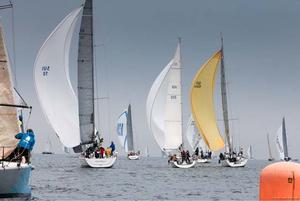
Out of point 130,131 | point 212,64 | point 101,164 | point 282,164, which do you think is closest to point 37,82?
point 101,164

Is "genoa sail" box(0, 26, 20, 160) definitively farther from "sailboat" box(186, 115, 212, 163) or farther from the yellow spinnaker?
"sailboat" box(186, 115, 212, 163)

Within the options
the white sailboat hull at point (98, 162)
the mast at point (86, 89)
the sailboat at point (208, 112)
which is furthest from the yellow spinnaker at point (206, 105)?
the white sailboat hull at point (98, 162)

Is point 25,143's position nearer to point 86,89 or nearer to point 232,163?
point 86,89

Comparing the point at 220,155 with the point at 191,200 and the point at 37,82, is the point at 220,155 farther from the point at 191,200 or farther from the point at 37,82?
the point at 191,200

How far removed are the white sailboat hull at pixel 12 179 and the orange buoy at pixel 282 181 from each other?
32.5ft

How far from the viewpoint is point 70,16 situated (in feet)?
150

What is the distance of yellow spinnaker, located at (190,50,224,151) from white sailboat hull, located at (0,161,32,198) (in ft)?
125

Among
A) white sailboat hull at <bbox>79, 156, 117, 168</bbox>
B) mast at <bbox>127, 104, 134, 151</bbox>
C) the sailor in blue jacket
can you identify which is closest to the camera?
the sailor in blue jacket

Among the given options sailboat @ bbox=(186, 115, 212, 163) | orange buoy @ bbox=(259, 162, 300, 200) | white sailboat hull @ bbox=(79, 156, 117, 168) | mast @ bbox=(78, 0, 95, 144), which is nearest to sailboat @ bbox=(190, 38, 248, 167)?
sailboat @ bbox=(186, 115, 212, 163)

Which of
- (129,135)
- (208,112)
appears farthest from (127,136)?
(208,112)

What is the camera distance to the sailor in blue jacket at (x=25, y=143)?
17.8m

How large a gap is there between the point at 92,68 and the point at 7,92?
1089 inches

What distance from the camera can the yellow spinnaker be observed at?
5450cm

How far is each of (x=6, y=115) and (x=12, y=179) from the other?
2167 mm
